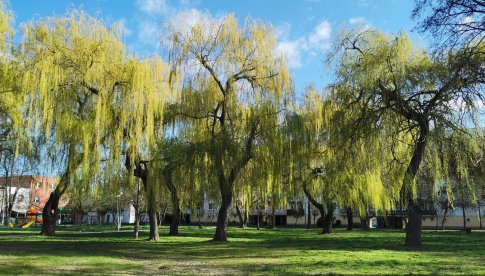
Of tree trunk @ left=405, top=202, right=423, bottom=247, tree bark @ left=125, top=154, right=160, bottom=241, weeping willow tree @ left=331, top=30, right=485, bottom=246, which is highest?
weeping willow tree @ left=331, top=30, right=485, bottom=246

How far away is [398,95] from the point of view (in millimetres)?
17000

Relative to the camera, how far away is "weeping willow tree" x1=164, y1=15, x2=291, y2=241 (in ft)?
72.0

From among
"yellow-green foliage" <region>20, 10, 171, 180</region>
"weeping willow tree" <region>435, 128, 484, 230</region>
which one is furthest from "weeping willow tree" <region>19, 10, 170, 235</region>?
"weeping willow tree" <region>435, 128, 484, 230</region>

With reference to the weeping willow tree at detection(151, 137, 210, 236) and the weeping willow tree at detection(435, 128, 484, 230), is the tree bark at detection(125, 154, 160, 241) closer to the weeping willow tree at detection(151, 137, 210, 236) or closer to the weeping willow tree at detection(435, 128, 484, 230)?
the weeping willow tree at detection(151, 137, 210, 236)

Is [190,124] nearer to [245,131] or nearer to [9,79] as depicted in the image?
[245,131]

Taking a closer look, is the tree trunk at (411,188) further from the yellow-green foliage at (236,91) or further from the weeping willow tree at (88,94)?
the weeping willow tree at (88,94)

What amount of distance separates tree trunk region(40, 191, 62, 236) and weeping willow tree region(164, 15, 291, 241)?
9.92 metres

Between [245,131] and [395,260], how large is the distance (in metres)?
9.47

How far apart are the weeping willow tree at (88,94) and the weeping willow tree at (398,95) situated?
8.61 m

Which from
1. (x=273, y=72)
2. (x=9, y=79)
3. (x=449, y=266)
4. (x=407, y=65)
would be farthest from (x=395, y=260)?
(x=9, y=79)

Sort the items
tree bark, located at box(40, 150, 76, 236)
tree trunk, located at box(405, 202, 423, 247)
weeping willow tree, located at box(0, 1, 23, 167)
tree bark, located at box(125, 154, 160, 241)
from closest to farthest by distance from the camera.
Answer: weeping willow tree, located at box(0, 1, 23, 167) < tree trunk, located at box(405, 202, 423, 247) < tree bark, located at box(40, 150, 76, 236) < tree bark, located at box(125, 154, 160, 241)

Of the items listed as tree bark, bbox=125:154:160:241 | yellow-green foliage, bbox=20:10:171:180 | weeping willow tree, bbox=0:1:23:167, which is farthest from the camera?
tree bark, bbox=125:154:160:241

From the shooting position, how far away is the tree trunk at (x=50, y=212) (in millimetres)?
26672

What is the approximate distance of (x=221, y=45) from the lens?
22.3 m
